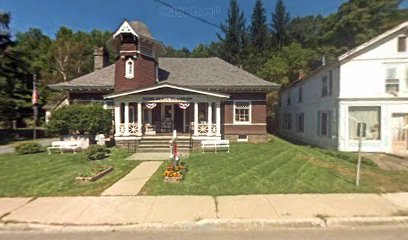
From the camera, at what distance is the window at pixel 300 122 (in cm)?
2172

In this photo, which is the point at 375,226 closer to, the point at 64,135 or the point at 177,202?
the point at 177,202

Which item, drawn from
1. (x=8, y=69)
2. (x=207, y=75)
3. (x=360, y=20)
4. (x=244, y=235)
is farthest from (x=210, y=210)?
(x=360, y=20)

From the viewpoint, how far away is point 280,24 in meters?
62.8

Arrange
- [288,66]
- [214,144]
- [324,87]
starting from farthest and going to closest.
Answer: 1. [288,66]
2. [324,87]
3. [214,144]

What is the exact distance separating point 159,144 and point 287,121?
53.5 feet

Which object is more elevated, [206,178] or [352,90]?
[352,90]

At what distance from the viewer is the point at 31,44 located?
5375 cm

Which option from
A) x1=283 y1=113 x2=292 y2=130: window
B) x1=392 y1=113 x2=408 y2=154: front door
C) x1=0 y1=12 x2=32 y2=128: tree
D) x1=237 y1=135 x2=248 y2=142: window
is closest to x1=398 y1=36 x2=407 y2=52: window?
x1=392 y1=113 x2=408 y2=154: front door

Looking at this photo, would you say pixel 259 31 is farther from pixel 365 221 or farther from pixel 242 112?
pixel 365 221

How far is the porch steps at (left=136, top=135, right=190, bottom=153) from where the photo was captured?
15520 mm

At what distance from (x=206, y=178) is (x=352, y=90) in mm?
10970

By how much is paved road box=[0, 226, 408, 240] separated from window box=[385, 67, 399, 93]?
473 inches

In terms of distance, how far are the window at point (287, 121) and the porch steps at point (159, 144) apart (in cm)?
1367

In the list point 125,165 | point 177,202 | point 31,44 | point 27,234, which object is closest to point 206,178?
point 177,202
